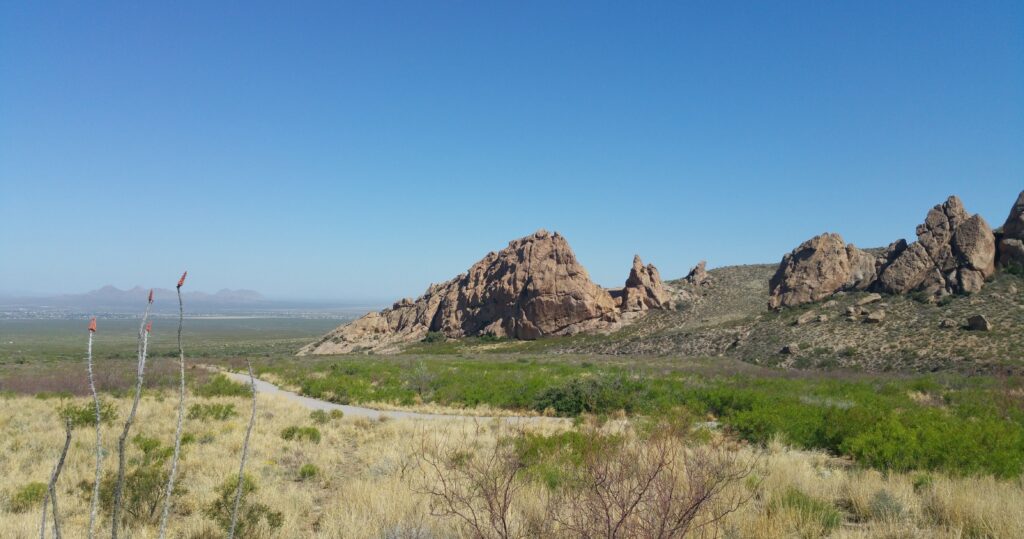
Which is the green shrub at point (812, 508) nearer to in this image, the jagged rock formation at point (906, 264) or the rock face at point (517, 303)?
the jagged rock formation at point (906, 264)

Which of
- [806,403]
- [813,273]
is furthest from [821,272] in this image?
[806,403]

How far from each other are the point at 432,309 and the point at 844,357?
191ft

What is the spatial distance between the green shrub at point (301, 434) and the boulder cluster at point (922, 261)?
4646 cm

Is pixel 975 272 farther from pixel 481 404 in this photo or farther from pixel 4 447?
pixel 4 447

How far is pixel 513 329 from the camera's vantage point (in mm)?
71312

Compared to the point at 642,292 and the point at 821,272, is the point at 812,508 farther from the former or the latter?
the point at 642,292

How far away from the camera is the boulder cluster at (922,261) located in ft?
132

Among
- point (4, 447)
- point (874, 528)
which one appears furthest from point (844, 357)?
point (4, 447)

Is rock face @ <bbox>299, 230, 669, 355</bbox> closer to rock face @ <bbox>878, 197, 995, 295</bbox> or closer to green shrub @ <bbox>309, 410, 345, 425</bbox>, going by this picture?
rock face @ <bbox>878, 197, 995, 295</bbox>

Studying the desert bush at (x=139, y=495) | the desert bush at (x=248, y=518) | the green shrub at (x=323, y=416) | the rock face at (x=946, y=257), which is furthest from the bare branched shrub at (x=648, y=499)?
the rock face at (x=946, y=257)

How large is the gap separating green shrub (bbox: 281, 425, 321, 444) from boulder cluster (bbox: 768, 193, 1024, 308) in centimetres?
4646

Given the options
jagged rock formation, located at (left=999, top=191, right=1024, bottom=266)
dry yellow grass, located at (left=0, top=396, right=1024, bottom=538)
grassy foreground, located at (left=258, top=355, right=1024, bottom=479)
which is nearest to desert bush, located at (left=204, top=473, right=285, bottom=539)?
dry yellow grass, located at (left=0, top=396, right=1024, bottom=538)

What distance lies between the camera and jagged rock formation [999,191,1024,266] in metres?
39.8

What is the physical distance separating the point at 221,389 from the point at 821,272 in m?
55.3
